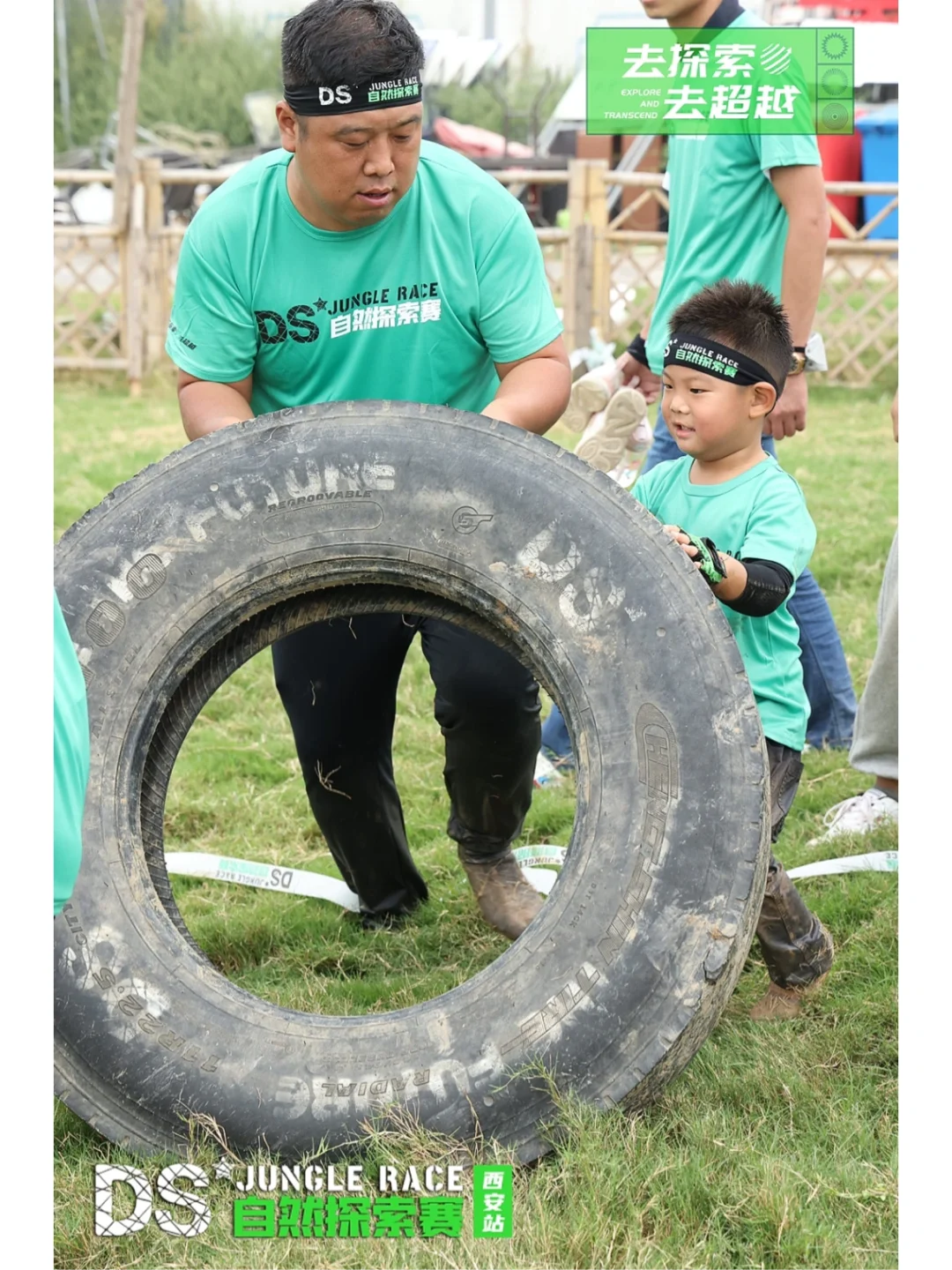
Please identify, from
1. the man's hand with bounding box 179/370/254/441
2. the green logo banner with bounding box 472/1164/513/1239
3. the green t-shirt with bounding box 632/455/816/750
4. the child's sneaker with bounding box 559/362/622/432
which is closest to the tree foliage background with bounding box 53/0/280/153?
the child's sneaker with bounding box 559/362/622/432

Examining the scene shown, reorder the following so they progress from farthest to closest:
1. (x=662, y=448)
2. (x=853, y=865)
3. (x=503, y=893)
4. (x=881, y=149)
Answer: (x=881, y=149) → (x=662, y=448) → (x=853, y=865) → (x=503, y=893)

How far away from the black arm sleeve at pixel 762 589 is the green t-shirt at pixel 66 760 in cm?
128

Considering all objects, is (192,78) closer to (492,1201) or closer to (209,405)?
(209,405)

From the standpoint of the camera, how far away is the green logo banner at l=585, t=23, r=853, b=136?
3701mm

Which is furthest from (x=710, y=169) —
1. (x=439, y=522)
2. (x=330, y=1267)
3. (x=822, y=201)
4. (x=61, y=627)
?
(x=330, y=1267)

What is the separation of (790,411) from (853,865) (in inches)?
46.2

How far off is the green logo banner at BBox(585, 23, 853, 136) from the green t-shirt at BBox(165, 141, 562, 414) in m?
0.82

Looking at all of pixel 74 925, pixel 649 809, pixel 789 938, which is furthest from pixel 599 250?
pixel 74 925

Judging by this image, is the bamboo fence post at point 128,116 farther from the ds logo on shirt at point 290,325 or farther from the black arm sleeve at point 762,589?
the black arm sleeve at point 762,589

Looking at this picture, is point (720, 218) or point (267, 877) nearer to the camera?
point (267, 877)

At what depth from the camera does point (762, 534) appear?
9.41 feet

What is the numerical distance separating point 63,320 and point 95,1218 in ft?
39.7

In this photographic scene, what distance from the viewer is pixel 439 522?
2.64 m

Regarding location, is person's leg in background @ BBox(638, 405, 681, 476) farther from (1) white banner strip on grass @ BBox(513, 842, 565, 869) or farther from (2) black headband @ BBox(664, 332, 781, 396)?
(2) black headband @ BBox(664, 332, 781, 396)
